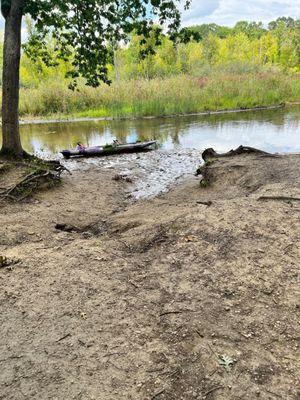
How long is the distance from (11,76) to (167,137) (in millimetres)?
10078

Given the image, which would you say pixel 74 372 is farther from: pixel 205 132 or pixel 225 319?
pixel 205 132

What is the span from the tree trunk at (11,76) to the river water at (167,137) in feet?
10.7

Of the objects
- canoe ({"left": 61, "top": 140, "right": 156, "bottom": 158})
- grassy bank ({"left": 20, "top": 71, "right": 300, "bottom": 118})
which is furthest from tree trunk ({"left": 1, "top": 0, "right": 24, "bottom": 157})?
grassy bank ({"left": 20, "top": 71, "right": 300, "bottom": 118})

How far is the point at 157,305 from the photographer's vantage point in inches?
165

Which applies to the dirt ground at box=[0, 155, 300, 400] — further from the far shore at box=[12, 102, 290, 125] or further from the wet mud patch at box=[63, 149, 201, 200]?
the far shore at box=[12, 102, 290, 125]

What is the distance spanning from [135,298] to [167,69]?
5343cm

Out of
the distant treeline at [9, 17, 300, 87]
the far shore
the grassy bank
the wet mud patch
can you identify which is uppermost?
the distant treeline at [9, 17, 300, 87]

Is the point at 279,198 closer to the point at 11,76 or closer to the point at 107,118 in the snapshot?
the point at 11,76

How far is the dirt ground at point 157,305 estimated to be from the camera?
3.17 meters

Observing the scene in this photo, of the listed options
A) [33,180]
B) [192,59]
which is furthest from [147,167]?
[192,59]

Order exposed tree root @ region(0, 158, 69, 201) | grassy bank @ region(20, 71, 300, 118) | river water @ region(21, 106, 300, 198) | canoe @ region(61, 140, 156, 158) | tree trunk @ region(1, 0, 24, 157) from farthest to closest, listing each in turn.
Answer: grassy bank @ region(20, 71, 300, 118)
canoe @ region(61, 140, 156, 158)
river water @ region(21, 106, 300, 198)
tree trunk @ region(1, 0, 24, 157)
exposed tree root @ region(0, 158, 69, 201)

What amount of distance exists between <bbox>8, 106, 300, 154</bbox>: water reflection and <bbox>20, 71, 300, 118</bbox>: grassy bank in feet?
6.09

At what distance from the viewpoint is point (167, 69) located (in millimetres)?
54000

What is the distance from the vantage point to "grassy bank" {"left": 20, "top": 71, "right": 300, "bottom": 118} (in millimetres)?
26391
